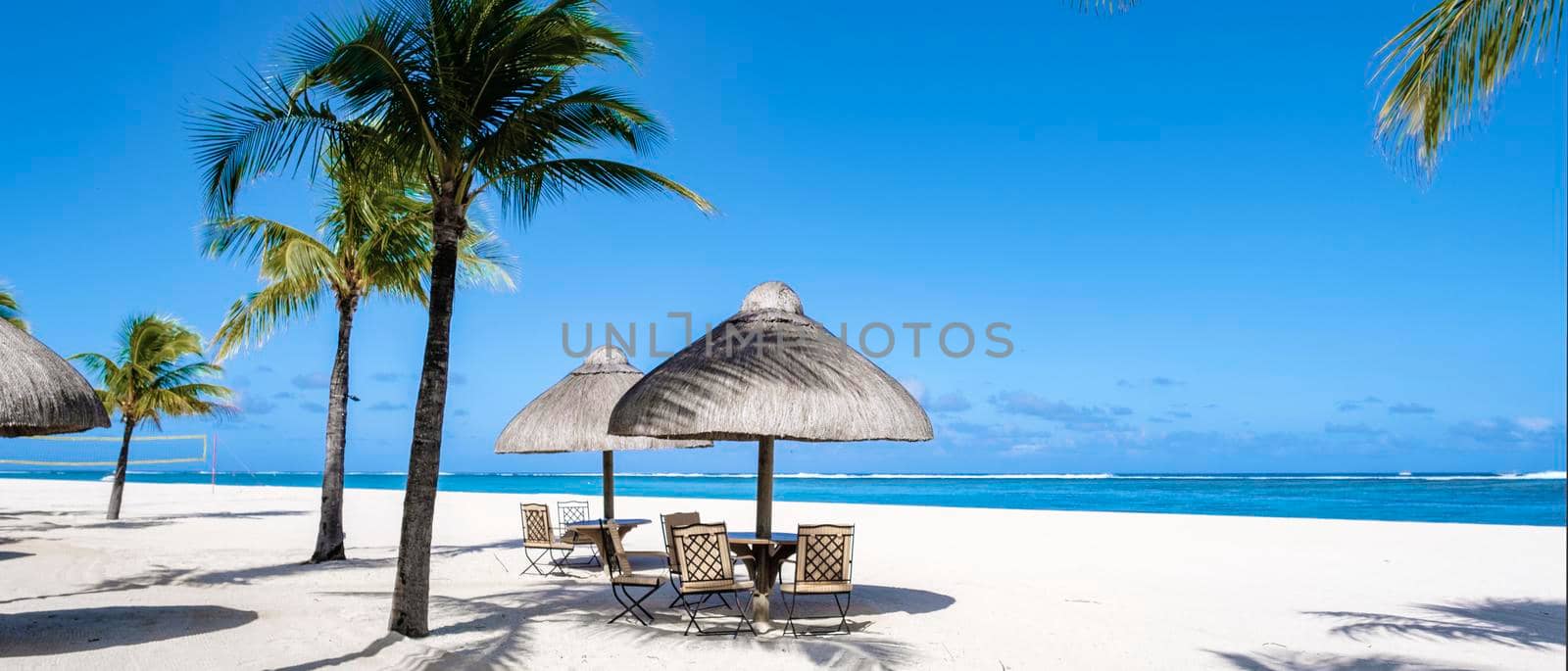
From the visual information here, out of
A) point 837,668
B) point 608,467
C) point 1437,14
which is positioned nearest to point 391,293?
point 608,467

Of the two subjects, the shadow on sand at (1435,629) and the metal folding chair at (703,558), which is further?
the metal folding chair at (703,558)

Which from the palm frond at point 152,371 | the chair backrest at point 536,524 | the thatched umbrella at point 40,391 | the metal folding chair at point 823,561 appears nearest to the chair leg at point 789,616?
the metal folding chair at point 823,561

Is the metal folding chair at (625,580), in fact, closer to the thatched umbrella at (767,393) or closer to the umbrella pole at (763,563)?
the umbrella pole at (763,563)

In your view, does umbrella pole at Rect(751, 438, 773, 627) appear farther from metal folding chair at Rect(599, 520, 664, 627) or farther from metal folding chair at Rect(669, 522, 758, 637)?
metal folding chair at Rect(599, 520, 664, 627)

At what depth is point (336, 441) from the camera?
37.6 feet

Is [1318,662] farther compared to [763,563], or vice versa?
[763,563]

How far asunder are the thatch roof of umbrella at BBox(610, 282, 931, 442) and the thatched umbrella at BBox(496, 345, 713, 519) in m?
2.68

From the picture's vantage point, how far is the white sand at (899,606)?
6.63 metres

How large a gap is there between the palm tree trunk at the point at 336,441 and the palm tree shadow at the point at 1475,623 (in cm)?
1003

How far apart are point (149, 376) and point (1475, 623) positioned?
66.6 feet

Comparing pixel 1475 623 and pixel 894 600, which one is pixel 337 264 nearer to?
pixel 894 600

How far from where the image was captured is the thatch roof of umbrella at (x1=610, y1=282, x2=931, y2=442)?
7.56 metres

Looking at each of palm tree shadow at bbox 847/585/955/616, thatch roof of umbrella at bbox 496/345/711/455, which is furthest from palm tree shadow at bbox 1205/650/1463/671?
thatch roof of umbrella at bbox 496/345/711/455

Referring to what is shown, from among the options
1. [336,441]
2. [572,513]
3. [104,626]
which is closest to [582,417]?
[336,441]
